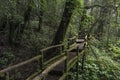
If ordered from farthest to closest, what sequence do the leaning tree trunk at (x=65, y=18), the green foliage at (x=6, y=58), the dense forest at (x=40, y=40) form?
the green foliage at (x=6, y=58) → the leaning tree trunk at (x=65, y=18) → the dense forest at (x=40, y=40)

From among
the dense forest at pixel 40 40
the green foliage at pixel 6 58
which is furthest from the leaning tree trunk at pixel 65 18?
the green foliage at pixel 6 58

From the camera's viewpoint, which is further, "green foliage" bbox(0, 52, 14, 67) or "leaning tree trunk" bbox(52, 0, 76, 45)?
"green foliage" bbox(0, 52, 14, 67)

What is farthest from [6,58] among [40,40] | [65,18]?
[40,40]

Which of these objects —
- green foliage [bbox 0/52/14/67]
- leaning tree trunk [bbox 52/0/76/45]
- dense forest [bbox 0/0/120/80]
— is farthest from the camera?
green foliage [bbox 0/52/14/67]

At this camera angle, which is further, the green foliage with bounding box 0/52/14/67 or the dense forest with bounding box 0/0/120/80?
the green foliage with bounding box 0/52/14/67

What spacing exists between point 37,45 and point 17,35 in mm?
1741

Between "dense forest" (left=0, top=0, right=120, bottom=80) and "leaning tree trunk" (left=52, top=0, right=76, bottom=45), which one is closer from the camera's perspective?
"dense forest" (left=0, top=0, right=120, bottom=80)

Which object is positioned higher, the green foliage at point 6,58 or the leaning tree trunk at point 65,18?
the leaning tree trunk at point 65,18

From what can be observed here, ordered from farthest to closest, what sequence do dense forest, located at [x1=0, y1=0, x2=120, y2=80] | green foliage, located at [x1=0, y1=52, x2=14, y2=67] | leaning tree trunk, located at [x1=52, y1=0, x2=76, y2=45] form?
green foliage, located at [x1=0, y1=52, x2=14, y2=67] → leaning tree trunk, located at [x1=52, y1=0, x2=76, y2=45] → dense forest, located at [x1=0, y1=0, x2=120, y2=80]

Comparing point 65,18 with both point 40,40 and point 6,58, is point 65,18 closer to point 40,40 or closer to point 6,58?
point 6,58

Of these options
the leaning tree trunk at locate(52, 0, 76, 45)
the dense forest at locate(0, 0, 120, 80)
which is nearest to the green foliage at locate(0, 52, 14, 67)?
the dense forest at locate(0, 0, 120, 80)

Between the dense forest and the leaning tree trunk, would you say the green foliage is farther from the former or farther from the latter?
the leaning tree trunk

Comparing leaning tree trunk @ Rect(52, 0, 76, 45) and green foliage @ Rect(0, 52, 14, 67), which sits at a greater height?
leaning tree trunk @ Rect(52, 0, 76, 45)

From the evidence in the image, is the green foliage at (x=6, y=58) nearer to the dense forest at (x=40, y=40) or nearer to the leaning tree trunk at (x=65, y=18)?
the dense forest at (x=40, y=40)
